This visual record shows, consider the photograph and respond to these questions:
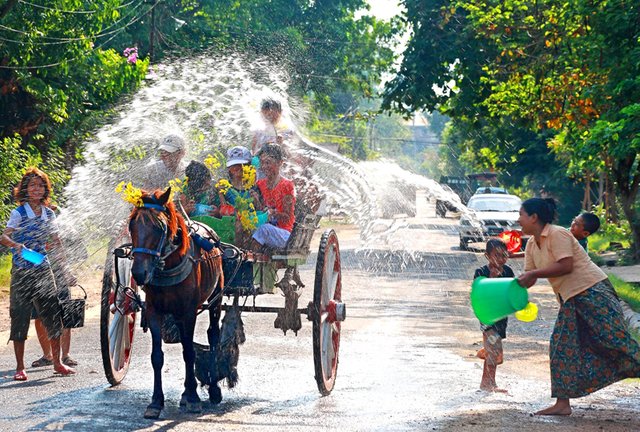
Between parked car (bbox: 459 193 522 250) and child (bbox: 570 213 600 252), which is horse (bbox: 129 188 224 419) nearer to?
child (bbox: 570 213 600 252)

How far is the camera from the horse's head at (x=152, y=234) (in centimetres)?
745

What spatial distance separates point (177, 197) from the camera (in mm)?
9641

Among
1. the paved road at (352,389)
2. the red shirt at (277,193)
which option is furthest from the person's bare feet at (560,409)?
the red shirt at (277,193)

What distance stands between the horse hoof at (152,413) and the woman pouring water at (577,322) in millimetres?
2900

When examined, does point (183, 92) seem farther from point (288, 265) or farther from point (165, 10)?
point (165, 10)

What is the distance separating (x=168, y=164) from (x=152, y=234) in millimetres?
2587

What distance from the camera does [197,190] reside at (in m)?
9.49

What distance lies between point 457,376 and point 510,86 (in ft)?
51.3

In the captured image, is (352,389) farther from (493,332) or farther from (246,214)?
(246,214)

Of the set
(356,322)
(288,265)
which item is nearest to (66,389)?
(288,265)

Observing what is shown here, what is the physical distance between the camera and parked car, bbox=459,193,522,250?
101 feet

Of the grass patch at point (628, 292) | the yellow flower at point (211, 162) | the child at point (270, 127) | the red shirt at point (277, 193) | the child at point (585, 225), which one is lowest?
the grass patch at point (628, 292)

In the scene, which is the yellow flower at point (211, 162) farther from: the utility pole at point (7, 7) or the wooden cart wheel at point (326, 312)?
the utility pole at point (7, 7)

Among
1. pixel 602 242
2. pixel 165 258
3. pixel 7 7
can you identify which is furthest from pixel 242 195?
pixel 602 242
